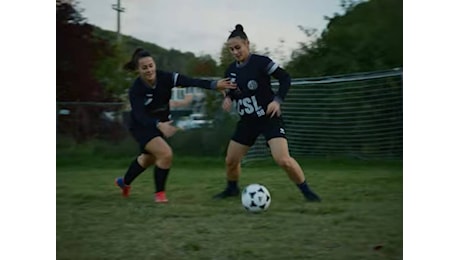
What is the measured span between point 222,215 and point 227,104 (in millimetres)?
532

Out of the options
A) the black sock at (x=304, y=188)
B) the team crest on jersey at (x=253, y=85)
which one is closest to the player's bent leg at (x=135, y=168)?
the team crest on jersey at (x=253, y=85)

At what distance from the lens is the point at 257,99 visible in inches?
167

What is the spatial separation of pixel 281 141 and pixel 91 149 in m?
0.92

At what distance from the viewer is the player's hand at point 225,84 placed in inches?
167

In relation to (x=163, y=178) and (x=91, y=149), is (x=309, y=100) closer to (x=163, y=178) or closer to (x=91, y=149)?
(x=163, y=178)

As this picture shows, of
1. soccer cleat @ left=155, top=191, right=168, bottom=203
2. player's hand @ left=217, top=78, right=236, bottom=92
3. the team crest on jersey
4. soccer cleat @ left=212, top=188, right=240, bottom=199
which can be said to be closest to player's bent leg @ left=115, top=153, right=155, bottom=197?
soccer cleat @ left=155, top=191, right=168, bottom=203

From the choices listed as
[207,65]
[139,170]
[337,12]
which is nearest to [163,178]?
[139,170]

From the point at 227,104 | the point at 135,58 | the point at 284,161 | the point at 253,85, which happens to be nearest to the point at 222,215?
the point at 284,161

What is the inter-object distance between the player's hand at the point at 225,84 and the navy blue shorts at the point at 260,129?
175 mm

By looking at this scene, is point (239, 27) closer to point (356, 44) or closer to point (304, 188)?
point (356, 44)

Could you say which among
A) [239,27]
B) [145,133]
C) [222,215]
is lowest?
[222,215]

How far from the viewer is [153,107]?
428 centimetres

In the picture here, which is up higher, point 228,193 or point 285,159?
point 285,159

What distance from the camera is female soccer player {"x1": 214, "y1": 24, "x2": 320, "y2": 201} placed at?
167 inches
